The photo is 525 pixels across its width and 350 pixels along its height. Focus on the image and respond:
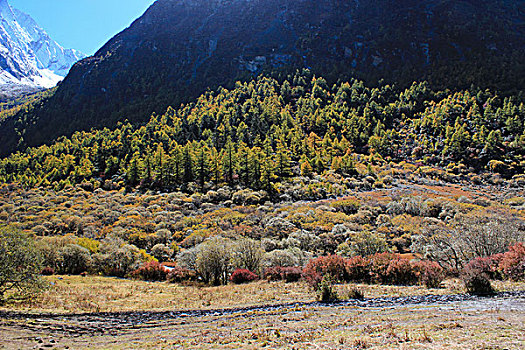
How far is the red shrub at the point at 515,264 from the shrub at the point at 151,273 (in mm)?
32189

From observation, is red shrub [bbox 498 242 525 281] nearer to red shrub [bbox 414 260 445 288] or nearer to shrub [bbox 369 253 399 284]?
red shrub [bbox 414 260 445 288]

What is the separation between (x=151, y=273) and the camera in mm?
32812

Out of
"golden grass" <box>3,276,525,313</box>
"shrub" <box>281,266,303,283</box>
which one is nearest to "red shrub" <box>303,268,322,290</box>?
"golden grass" <box>3,276,525,313</box>

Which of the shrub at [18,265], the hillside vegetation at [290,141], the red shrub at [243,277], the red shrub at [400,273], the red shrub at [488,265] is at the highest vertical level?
the hillside vegetation at [290,141]

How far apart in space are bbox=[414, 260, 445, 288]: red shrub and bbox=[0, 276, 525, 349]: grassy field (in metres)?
0.90

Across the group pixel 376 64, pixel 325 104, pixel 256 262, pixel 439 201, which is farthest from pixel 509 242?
pixel 376 64

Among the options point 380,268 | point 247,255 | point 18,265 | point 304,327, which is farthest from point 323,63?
point 304,327

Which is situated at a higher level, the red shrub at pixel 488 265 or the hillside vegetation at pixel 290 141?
the hillside vegetation at pixel 290 141

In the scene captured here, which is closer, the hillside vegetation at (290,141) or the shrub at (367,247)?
the shrub at (367,247)

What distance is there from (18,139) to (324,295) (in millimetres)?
219381

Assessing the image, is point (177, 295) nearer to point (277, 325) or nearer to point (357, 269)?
point (277, 325)

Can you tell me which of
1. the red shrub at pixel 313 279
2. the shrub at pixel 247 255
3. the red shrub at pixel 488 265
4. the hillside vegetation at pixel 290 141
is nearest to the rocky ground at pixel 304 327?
the red shrub at pixel 488 265

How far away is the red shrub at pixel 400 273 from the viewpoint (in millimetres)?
A: 22469

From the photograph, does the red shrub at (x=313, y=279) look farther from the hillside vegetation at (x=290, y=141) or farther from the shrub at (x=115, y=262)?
the hillside vegetation at (x=290, y=141)
